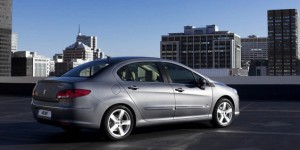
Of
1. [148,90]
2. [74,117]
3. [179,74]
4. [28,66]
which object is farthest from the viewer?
[28,66]

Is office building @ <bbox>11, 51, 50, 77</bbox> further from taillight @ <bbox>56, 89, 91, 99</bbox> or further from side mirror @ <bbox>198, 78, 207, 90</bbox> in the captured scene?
taillight @ <bbox>56, 89, 91, 99</bbox>

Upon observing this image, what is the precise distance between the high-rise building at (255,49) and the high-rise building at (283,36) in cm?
1550

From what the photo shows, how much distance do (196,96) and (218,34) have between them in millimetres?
99551

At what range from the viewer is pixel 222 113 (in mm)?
7988

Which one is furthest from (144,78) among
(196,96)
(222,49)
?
(222,49)

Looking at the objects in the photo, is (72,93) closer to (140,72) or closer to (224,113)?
(140,72)

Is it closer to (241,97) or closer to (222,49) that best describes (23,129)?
(241,97)

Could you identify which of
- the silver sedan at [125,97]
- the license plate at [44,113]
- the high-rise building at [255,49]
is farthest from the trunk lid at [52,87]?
the high-rise building at [255,49]

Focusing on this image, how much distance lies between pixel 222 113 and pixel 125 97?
2.46 meters

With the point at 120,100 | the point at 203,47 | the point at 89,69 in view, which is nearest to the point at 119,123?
the point at 120,100

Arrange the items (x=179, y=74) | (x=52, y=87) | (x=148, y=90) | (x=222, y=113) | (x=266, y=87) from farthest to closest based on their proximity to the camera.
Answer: (x=266, y=87), (x=222, y=113), (x=179, y=74), (x=148, y=90), (x=52, y=87)

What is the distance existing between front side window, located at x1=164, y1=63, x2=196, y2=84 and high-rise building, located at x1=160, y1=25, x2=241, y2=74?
91.6 m

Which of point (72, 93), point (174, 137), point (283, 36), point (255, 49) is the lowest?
point (174, 137)

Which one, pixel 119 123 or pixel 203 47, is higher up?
pixel 203 47
